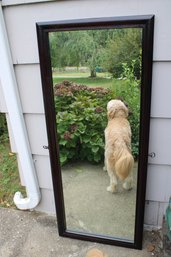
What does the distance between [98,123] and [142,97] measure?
0.31 m

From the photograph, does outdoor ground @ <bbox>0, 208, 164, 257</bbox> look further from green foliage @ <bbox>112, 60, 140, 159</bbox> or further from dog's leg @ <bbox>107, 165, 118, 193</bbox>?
green foliage @ <bbox>112, 60, 140, 159</bbox>

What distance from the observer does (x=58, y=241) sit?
1874mm

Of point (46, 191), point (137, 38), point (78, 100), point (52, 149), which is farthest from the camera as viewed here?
point (46, 191)

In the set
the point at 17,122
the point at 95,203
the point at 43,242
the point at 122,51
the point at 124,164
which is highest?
the point at 122,51

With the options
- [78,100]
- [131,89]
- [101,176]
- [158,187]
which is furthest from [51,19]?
[158,187]

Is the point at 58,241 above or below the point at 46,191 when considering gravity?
below

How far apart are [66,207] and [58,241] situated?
258mm

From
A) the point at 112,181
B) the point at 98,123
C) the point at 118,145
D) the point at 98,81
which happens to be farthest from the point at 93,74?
the point at 112,181

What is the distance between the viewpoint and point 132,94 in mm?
1411

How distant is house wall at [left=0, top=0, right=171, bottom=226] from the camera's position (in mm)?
1309

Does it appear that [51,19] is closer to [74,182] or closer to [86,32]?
[86,32]

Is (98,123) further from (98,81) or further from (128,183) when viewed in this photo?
(128,183)

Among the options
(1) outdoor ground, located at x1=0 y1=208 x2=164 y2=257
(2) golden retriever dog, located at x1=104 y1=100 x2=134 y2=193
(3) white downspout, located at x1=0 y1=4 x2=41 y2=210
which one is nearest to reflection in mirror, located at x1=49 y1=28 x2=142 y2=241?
(2) golden retriever dog, located at x1=104 y1=100 x2=134 y2=193

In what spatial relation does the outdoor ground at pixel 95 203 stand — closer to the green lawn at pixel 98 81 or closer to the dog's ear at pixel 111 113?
the dog's ear at pixel 111 113
